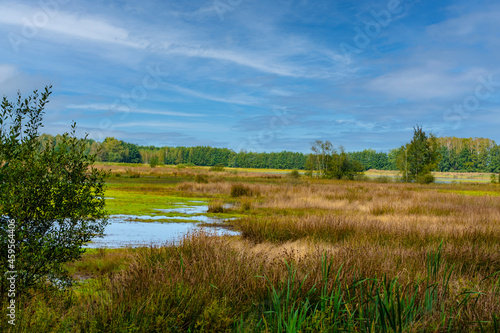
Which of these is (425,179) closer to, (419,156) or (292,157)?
(419,156)

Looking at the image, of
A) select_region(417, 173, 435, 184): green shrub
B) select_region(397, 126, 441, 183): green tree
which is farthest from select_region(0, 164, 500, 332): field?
select_region(397, 126, 441, 183): green tree

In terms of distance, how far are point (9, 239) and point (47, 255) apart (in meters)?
0.52

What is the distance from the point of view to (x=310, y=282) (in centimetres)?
499

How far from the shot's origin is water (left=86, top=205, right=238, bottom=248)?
11.5m

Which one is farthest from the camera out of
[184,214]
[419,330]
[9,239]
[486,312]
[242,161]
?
[242,161]

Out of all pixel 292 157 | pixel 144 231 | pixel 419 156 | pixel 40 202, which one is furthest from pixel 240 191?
pixel 292 157

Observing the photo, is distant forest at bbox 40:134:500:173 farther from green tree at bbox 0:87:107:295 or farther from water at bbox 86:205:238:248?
green tree at bbox 0:87:107:295

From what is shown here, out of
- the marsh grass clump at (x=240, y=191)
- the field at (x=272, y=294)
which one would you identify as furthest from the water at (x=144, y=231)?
the marsh grass clump at (x=240, y=191)

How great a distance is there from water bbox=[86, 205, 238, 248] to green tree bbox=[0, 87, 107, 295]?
473cm

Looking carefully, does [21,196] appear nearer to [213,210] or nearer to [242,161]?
[213,210]

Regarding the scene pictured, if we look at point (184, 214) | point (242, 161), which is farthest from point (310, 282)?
point (242, 161)

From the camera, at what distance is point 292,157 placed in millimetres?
176875

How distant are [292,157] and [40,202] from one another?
173634 millimetres

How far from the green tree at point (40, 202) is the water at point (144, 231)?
473cm
